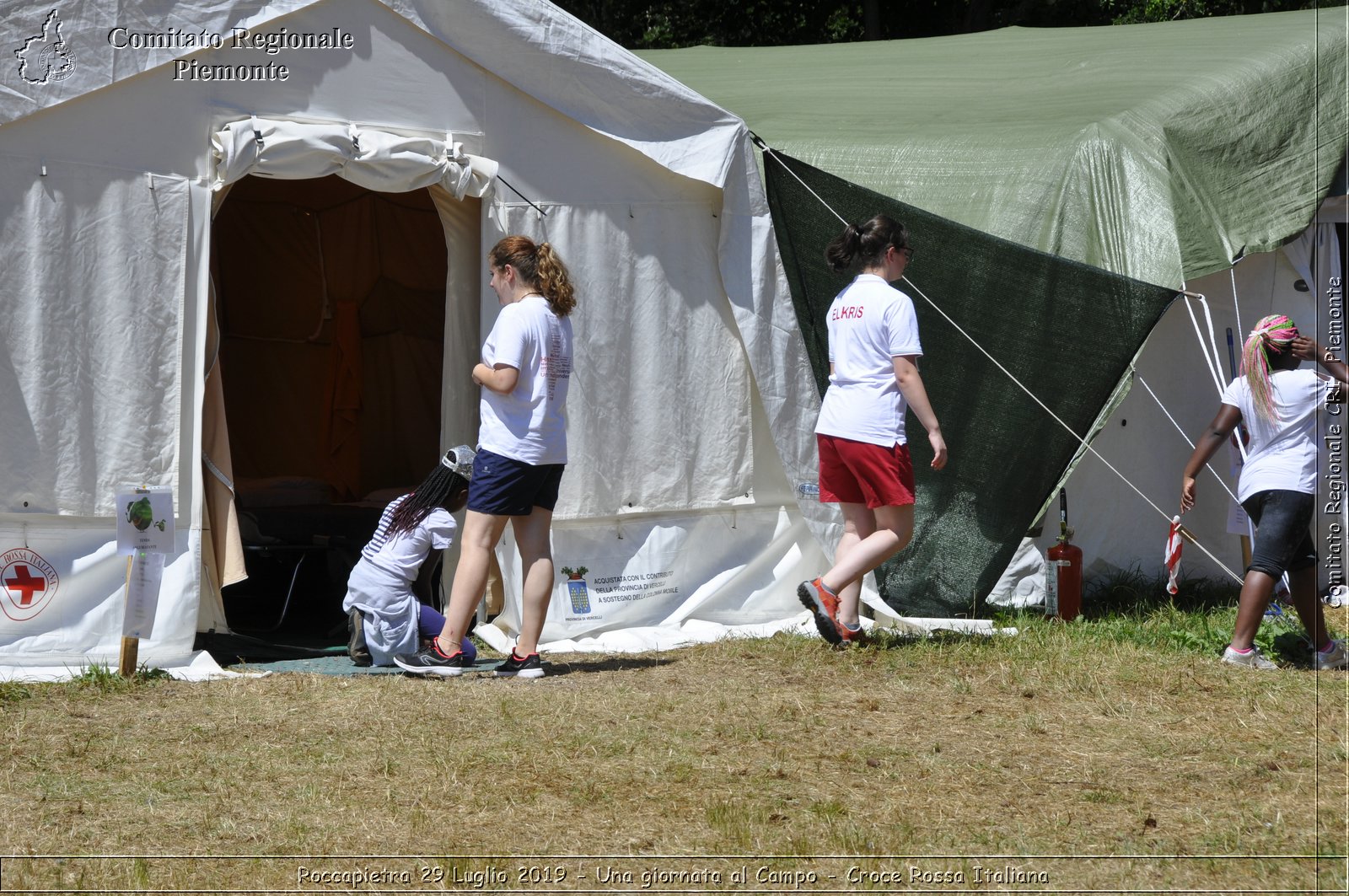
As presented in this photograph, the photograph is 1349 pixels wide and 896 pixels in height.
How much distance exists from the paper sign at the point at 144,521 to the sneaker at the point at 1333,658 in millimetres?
4302

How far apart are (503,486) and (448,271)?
1.46m

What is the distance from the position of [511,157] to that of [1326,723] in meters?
3.75

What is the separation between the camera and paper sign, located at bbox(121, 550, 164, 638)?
16.3 ft

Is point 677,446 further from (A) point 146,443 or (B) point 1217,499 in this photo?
(B) point 1217,499

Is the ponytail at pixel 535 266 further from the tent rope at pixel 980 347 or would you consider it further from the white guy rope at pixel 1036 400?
the white guy rope at pixel 1036 400

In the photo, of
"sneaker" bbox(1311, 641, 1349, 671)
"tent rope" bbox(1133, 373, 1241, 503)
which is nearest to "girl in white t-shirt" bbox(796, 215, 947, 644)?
"tent rope" bbox(1133, 373, 1241, 503)

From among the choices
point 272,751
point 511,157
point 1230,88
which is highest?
point 1230,88

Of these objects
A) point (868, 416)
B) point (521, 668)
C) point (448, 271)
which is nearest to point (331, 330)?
point (448, 271)

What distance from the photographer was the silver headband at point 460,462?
550 cm

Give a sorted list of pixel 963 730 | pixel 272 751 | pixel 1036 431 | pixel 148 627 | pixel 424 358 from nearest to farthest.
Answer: pixel 272 751 < pixel 963 730 < pixel 148 627 < pixel 1036 431 < pixel 424 358

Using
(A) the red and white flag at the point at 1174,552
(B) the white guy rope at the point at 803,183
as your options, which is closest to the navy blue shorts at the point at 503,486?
(B) the white guy rope at the point at 803,183

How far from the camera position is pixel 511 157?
583cm

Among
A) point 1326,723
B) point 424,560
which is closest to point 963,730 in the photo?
point 1326,723

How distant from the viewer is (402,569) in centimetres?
544
